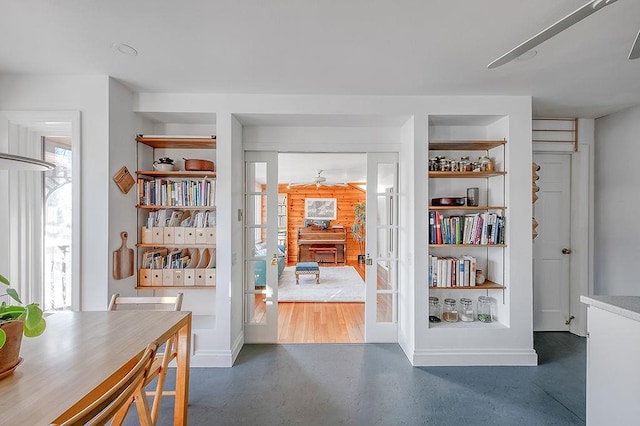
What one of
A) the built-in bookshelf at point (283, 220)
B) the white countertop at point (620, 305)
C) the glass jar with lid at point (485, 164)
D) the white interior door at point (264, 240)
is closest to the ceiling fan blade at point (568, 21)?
the white countertop at point (620, 305)

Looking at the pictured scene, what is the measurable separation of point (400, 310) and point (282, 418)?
5.23 ft

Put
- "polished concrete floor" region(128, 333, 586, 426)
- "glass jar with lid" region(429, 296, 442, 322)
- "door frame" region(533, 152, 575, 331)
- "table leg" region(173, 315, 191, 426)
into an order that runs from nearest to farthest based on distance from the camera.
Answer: "table leg" region(173, 315, 191, 426), "polished concrete floor" region(128, 333, 586, 426), "glass jar with lid" region(429, 296, 442, 322), "door frame" region(533, 152, 575, 331)

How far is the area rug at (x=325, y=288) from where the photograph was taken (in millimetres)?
4668

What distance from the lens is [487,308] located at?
2.88 m

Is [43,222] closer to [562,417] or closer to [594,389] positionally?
[594,389]

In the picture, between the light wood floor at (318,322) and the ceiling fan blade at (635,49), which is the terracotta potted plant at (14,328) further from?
the ceiling fan blade at (635,49)

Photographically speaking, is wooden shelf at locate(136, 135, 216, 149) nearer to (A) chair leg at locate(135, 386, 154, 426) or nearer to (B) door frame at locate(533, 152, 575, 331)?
(A) chair leg at locate(135, 386, 154, 426)

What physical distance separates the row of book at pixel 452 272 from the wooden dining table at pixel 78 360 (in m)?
2.13

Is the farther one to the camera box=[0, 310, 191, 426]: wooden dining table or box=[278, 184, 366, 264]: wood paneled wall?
box=[278, 184, 366, 264]: wood paneled wall

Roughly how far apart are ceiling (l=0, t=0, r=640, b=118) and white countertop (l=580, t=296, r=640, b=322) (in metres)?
1.52

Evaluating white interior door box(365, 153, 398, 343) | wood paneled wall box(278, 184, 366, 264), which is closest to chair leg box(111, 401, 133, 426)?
white interior door box(365, 153, 398, 343)

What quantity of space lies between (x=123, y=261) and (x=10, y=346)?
1519 mm

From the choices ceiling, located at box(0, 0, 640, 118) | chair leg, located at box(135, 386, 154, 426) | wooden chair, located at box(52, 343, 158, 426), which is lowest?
chair leg, located at box(135, 386, 154, 426)

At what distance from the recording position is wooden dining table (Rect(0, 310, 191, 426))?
0.90 metres
